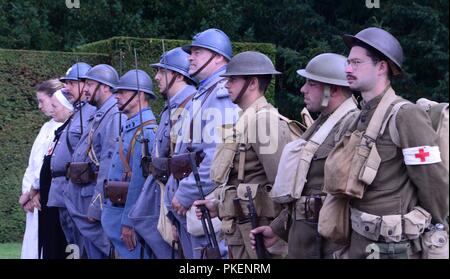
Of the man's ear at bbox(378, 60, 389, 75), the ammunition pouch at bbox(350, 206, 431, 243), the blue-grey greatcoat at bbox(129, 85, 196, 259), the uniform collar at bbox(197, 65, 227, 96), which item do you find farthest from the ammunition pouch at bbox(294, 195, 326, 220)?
the blue-grey greatcoat at bbox(129, 85, 196, 259)

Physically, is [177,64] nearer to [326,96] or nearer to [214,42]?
[214,42]

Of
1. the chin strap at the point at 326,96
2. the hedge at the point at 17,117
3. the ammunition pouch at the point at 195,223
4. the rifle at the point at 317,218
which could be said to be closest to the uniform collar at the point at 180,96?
the ammunition pouch at the point at 195,223

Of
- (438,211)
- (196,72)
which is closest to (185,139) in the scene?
(196,72)

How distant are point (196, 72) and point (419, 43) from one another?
697 centimetres

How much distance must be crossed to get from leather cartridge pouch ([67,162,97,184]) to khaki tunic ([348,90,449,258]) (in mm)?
4601

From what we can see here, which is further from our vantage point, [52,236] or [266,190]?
[52,236]

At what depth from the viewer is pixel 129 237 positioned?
8.98 metres

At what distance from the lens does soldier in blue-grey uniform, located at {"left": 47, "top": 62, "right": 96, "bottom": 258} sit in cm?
1033

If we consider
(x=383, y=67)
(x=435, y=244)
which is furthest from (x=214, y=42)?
(x=435, y=244)

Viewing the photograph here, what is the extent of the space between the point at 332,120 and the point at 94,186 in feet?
13.1

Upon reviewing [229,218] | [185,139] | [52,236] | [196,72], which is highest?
[196,72]

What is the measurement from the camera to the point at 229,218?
707 cm

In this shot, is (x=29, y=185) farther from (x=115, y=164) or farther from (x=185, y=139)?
(x=185, y=139)
